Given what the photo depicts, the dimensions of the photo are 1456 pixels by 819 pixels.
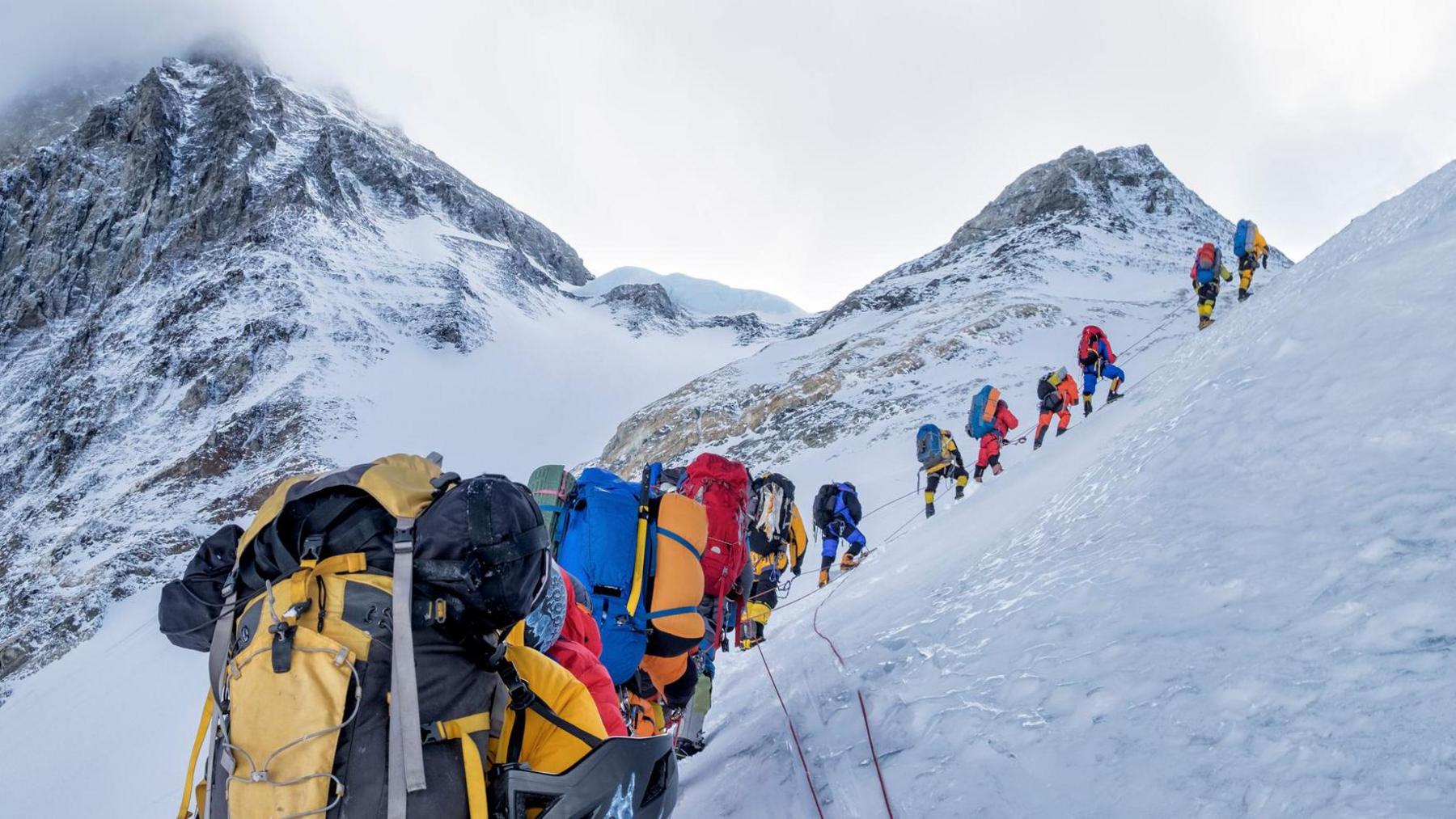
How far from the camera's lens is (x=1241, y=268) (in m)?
14.5

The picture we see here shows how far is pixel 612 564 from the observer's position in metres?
4.01

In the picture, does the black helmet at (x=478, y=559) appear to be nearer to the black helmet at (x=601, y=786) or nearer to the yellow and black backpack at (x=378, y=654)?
the yellow and black backpack at (x=378, y=654)

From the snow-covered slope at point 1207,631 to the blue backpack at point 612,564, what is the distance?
93 cm

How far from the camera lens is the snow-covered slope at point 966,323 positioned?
71.3 ft

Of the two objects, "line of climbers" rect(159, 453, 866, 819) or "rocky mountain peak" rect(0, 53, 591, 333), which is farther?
"rocky mountain peak" rect(0, 53, 591, 333)

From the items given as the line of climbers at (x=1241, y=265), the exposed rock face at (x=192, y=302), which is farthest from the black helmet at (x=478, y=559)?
the exposed rock face at (x=192, y=302)

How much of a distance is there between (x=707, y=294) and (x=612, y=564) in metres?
103

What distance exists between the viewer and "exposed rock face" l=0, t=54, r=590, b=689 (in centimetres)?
3488

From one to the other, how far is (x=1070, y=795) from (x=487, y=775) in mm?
1856

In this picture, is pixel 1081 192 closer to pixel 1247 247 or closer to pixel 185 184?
pixel 1247 247

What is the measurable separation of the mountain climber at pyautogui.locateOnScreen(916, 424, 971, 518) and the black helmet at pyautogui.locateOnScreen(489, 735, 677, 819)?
966cm

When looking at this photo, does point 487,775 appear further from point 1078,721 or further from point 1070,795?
point 1078,721

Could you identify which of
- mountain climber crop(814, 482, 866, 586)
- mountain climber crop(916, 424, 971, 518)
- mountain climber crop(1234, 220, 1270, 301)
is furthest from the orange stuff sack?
mountain climber crop(1234, 220, 1270, 301)

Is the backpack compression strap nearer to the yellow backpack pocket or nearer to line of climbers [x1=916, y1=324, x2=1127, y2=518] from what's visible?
the yellow backpack pocket
